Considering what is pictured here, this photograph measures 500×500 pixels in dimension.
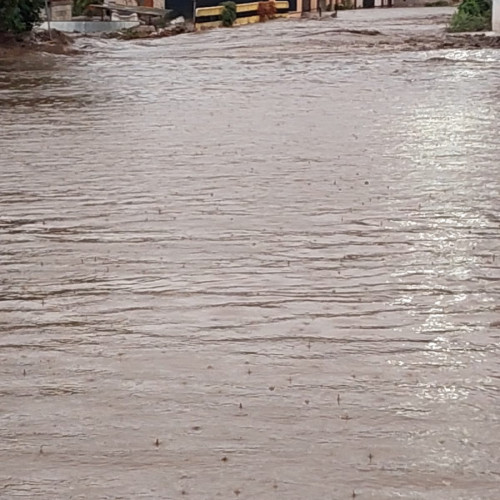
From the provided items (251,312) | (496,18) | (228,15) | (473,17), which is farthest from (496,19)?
(251,312)

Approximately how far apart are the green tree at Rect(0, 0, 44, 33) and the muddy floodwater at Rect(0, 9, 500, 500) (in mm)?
13986

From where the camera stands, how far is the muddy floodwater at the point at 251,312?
147 inches

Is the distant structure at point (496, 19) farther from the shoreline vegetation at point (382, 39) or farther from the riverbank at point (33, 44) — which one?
the riverbank at point (33, 44)

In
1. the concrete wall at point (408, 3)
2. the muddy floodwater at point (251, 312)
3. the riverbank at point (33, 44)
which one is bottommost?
the concrete wall at point (408, 3)

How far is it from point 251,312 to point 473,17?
25520mm

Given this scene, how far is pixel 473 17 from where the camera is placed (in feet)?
95.6

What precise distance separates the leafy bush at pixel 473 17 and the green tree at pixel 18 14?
11385 mm

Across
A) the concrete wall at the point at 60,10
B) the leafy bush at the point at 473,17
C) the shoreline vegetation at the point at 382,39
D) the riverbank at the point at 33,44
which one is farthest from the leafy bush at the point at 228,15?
the riverbank at the point at 33,44

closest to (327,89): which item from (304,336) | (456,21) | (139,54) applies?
(139,54)

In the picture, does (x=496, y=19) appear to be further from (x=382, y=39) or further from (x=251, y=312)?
(x=251, y=312)

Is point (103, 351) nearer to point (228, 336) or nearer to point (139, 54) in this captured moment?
point (228, 336)

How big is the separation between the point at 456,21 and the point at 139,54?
9813 mm

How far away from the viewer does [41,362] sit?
4.71m

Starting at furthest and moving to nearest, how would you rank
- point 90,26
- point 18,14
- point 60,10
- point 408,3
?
point 408,3 < point 60,10 < point 90,26 < point 18,14
